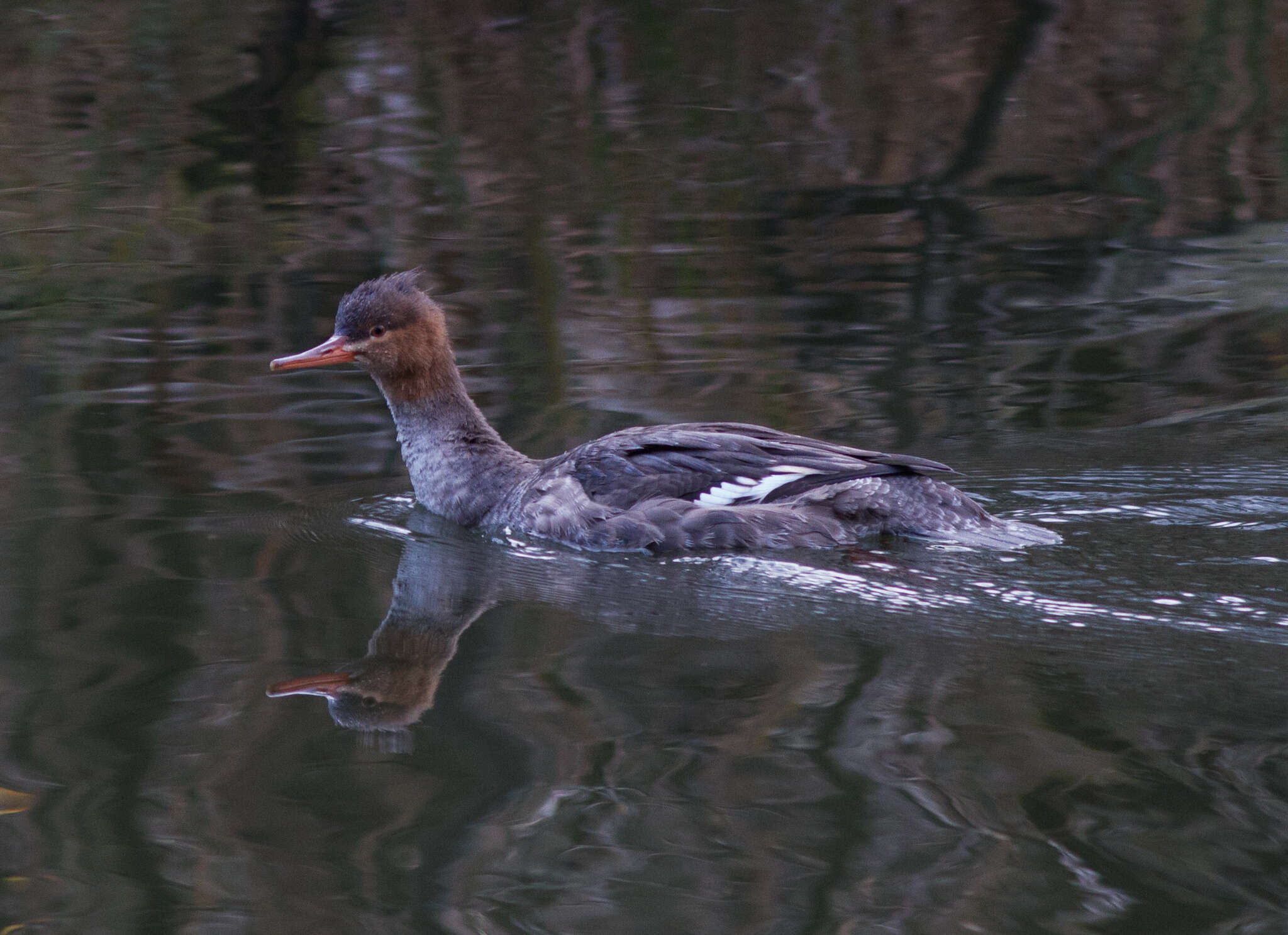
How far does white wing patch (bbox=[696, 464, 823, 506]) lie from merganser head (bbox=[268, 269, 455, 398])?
1.46 m

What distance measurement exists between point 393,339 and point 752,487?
176 cm

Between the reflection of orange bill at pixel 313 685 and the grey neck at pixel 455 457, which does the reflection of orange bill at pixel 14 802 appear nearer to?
the reflection of orange bill at pixel 313 685

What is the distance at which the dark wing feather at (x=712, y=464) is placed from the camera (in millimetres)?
5551

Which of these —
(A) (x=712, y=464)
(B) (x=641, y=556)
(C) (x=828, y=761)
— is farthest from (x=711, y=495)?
(C) (x=828, y=761)

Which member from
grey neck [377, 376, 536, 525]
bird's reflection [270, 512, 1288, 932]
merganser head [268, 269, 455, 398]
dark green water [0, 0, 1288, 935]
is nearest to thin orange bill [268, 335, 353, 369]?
merganser head [268, 269, 455, 398]

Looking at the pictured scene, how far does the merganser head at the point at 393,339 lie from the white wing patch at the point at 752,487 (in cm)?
146

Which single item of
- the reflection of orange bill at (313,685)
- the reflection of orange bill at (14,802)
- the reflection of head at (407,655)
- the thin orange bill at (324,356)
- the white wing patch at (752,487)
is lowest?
the reflection of head at (407,655)

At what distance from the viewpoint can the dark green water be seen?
3379 mm

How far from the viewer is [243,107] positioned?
14625 mm

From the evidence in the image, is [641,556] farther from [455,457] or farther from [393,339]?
[393,339]

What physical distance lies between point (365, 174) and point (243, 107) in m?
2.70

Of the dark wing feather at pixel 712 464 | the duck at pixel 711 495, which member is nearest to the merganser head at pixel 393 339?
the duck at pixel 711 495

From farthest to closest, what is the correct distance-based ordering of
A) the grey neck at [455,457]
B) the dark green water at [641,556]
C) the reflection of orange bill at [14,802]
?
the grey neck at [455,457]
the reflection of orange bill at [14,802]
the dark green water at [641,556]

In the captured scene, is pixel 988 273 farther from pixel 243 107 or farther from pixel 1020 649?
pixel 243 107
